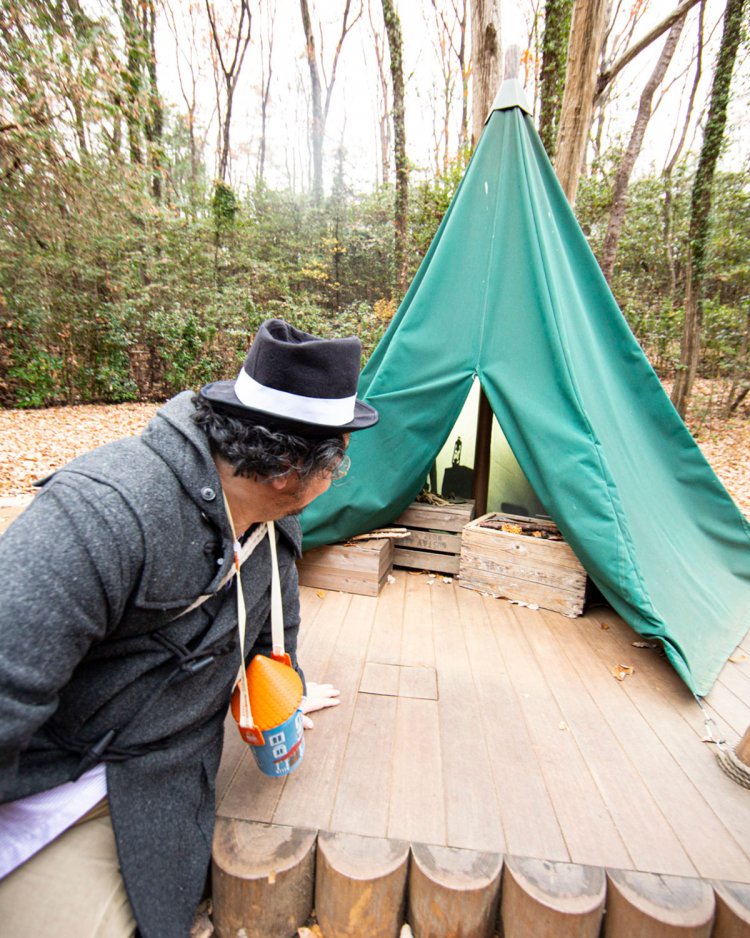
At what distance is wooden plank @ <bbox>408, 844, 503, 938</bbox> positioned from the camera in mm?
1202

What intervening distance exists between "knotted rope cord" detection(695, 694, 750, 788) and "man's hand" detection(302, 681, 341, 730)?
4.06ft

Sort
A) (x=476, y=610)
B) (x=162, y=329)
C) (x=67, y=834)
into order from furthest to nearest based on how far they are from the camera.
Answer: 1. (x=162, y=329)
2. (x=476, y=610)
3. (x=67, y=834)

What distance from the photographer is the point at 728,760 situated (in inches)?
62.6

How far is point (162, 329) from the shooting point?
8328 millimetres

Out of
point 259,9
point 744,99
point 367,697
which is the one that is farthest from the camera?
point 259,9

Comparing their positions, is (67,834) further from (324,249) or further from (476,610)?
(324,249)

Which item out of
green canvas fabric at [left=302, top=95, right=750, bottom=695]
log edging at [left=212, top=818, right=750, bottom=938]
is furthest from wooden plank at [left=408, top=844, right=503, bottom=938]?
green canvas fabric at [left=302, top=95, right=750, bottom=695]

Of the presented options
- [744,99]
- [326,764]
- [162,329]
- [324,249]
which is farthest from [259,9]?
[326,764]

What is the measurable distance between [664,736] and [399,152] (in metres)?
10.0

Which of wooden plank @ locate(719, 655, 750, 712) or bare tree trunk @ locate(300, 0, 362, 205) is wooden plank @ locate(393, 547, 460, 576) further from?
bare tree trunk @ locate(300, 0, 362, 205)

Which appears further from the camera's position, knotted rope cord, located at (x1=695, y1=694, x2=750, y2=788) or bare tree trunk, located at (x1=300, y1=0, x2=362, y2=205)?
bare tree trunk, located at (x1=300, y1=0, x2=362, y2=205)

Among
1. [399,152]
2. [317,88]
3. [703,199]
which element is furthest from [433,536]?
[317,88]

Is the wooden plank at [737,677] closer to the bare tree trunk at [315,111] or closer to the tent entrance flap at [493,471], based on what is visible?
the tent entrance flap at [493,471]

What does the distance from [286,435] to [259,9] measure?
65.3ft
